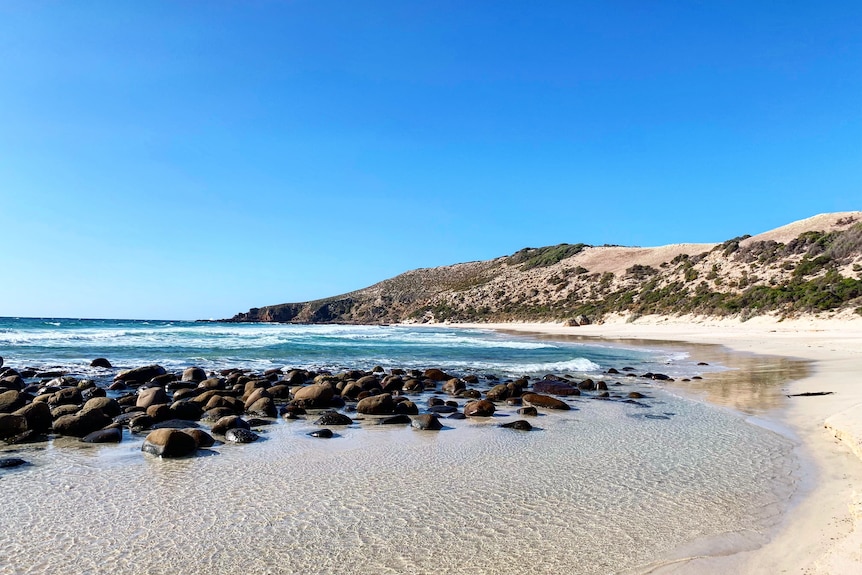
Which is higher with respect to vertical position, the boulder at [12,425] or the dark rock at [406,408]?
the boulder at [12,425]

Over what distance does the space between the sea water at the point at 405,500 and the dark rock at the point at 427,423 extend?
29 cm

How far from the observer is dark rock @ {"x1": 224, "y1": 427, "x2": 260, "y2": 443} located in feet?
26.8

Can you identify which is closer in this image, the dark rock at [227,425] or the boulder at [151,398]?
the dark rock at [227,425]

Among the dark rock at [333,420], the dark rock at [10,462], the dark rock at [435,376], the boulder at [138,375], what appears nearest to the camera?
the dark rock at [10,462]

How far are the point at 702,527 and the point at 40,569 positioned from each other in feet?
17.5

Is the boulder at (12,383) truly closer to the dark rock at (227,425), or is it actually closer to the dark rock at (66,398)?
the dark rock at (66,398)

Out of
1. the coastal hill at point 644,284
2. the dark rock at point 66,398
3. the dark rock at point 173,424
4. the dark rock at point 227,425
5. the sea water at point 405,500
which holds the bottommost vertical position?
the sea water at point 405,500

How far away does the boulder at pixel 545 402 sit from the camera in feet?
37.7

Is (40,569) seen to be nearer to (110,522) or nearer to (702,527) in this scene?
(110,522)

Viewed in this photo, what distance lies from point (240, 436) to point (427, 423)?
3.03 metres

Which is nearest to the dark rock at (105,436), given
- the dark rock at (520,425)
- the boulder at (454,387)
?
the dark rock at (520,425)

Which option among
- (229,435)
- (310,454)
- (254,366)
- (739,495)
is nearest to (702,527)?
(739,495)

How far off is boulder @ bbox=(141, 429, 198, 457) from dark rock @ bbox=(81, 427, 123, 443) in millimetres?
956

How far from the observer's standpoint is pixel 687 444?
800cm
